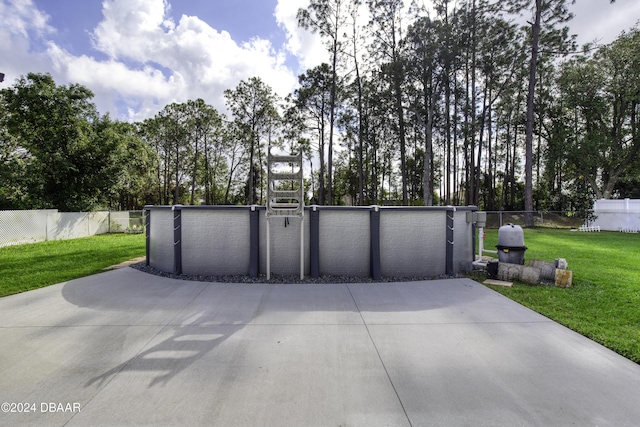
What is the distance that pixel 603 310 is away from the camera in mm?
3838

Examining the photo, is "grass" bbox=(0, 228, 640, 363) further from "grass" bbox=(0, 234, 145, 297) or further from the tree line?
the tree line

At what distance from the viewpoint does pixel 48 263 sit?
705cm

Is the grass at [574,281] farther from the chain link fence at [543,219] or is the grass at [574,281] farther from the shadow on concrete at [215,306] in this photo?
the chain link fence at [543,219]

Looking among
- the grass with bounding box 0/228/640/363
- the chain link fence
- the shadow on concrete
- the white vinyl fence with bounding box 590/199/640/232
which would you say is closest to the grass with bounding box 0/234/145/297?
the grass with bounding box 0/228/640/363

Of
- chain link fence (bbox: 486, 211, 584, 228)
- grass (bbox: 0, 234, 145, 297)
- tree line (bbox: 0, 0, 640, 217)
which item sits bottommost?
grass (bbox: 0, 234, 145, 297)

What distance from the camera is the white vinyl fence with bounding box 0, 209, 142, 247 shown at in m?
10.5

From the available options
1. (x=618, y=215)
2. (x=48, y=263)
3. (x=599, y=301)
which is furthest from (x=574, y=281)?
(x=618, y=215)

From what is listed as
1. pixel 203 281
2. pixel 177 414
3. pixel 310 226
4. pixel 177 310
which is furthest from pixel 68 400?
pixel 310 226

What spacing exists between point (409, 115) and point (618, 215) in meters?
14.3

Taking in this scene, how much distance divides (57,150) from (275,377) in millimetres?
18848

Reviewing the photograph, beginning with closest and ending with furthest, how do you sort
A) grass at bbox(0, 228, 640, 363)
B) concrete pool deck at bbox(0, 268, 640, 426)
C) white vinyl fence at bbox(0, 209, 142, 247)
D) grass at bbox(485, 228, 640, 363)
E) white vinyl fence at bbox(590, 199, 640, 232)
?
concrete pool deck at bbox(0, 268, 640, 426), grass at bbox(485, 228, 640, 363), grass at bbox(0, 228, 640, 363), white vinyl fence at bbox(0, 209, 142, 247), white vinyl fence at bbox(590, 199, 640, 232)

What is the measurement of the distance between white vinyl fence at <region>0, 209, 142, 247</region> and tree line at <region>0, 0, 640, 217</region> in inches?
56.5

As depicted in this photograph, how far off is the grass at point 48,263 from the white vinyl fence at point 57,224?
89 centimetres

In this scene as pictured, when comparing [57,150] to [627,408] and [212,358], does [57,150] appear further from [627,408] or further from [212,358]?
[627,408]
